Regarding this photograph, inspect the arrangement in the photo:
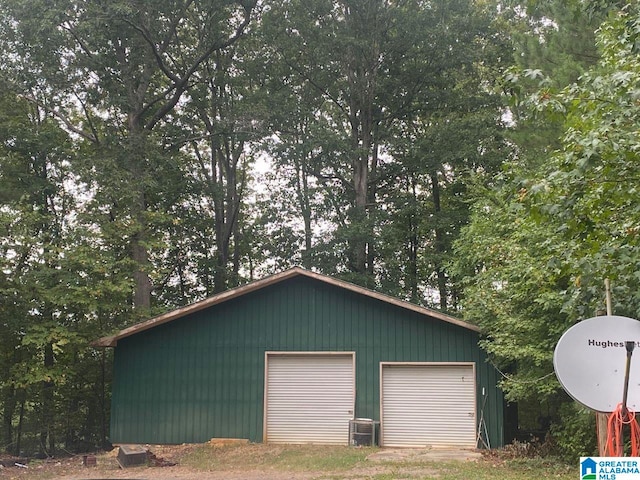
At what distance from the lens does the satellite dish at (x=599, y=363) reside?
4.77 meters

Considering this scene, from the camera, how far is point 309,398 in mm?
13406

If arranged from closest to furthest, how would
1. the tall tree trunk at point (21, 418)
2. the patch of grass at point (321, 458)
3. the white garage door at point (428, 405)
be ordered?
the patch of grass at point (321, 458), the white garage door at point (428, 405), the tall tree trunk at point (21, 418)

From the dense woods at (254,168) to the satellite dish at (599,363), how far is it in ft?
11.9

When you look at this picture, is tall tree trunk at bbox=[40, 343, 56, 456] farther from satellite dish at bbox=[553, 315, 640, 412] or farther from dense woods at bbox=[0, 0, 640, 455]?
satellite dish at bbox=[553, 315, 640, 412]

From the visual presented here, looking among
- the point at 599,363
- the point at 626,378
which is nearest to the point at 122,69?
the point at 599,363

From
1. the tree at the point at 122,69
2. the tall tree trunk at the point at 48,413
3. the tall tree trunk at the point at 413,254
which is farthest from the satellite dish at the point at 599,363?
the tall tree trunk at the point at 413,254

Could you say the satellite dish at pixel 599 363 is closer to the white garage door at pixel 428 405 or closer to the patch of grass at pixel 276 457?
the patch of grass at pixel 276 457

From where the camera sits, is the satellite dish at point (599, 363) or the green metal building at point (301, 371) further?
the green metal building at point (301, 371)

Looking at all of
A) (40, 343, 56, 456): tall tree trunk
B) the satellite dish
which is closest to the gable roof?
(40, 343, 56, 456): tall tree trunk

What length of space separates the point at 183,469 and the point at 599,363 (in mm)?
8152

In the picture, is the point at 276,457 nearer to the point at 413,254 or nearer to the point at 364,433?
the point at 364,433

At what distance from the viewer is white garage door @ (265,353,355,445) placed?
13242 mm

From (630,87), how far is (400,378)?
9331 mm

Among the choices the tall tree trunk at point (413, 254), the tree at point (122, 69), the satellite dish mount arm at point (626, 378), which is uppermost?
the tree at point (122, 69)
